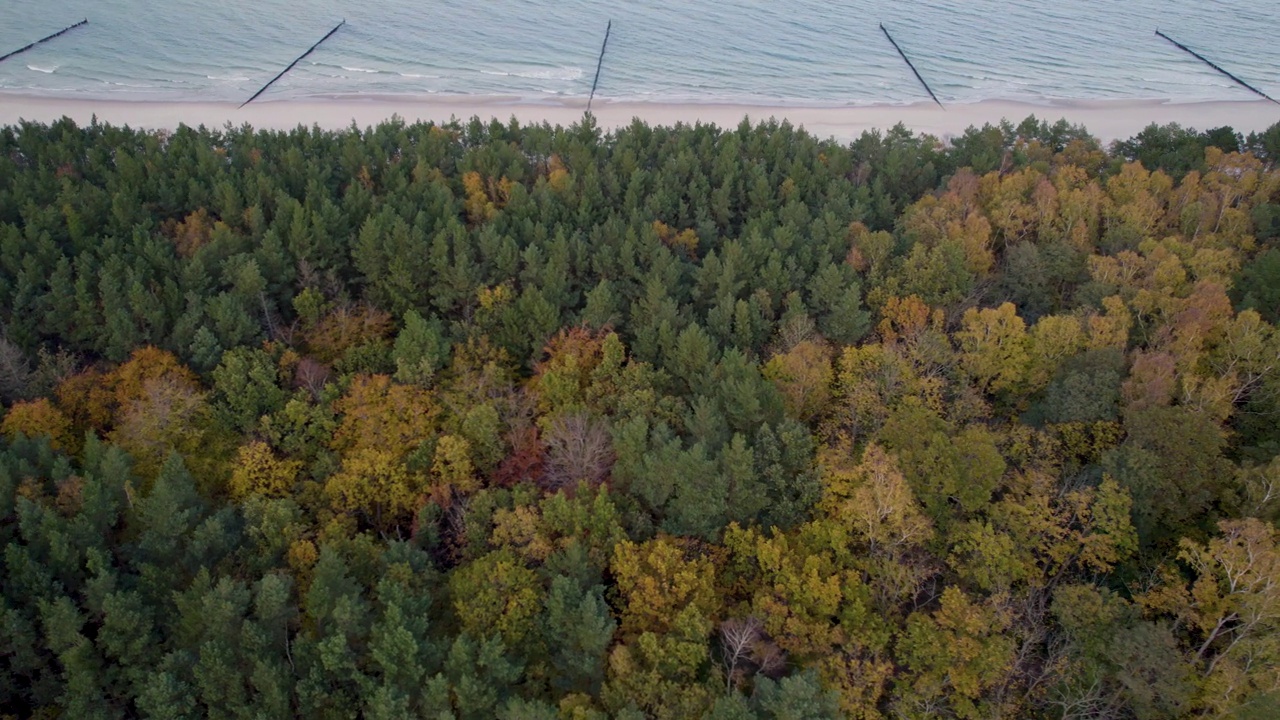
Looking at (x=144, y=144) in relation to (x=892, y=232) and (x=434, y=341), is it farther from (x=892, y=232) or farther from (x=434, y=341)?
(x=892, y=232)

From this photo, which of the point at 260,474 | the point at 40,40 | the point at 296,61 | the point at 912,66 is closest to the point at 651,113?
the point at 912,66

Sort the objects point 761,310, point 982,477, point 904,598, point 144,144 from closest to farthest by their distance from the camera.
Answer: point 904,598
point 982,477
point 761,310
point 144,144

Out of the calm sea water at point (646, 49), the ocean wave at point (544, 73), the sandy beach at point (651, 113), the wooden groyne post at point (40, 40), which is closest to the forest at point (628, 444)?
the sandy beach at point (651, 113)

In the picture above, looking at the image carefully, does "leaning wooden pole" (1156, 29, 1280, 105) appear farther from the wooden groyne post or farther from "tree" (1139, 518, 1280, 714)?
the wooden groyne post

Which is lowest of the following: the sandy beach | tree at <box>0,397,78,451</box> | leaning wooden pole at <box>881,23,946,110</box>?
tree at <box>0,397,78,451</box>

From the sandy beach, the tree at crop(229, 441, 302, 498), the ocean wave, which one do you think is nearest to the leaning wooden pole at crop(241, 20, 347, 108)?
the sandy beach

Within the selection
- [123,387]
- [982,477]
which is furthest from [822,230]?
[123,387]

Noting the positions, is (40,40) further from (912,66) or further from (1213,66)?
(1213,66)
